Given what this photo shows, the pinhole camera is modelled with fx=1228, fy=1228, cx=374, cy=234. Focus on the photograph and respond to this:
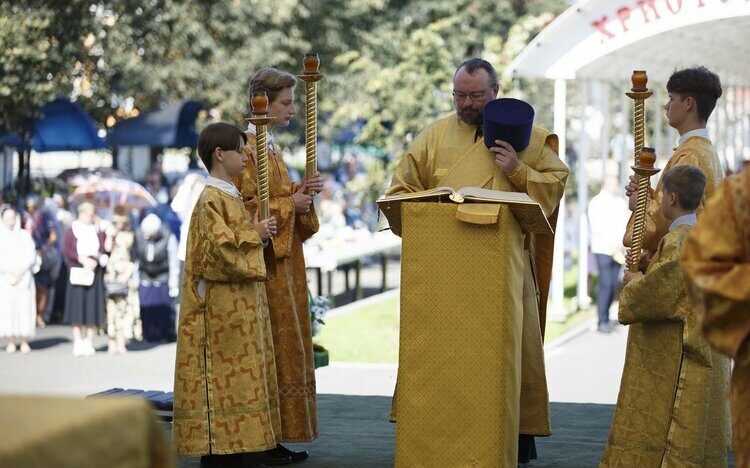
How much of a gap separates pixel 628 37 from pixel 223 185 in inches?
344

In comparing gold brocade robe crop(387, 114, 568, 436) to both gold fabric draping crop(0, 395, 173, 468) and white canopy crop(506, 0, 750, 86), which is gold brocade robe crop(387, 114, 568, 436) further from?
→ white canopy crop(506, 0, 750, 86)

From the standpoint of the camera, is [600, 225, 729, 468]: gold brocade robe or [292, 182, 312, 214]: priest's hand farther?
[292, 182, 312, 214]: priest's hand


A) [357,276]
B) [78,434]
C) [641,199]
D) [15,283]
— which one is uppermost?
[641,199]

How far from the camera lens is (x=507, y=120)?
5.88 metres

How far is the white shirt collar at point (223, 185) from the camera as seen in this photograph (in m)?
6.23

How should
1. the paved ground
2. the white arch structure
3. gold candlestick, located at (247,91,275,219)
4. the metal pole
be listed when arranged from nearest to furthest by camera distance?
1. gold candlestick, located at (247,91,275,219)
2. the paved ground
3. the white arch structure
4. the metal pole

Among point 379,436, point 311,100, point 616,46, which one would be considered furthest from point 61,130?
point 311,100

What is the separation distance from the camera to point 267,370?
6.48 metres

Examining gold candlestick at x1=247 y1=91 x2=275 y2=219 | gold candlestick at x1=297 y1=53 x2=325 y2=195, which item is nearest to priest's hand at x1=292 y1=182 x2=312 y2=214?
gold candlestick at x1=297 y1=53 x2=325 y2=195

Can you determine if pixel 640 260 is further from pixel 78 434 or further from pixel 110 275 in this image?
pixel 110 275

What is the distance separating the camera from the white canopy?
13242 mm

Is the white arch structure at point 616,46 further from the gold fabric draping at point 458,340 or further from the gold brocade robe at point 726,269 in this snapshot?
the gold brocade robe at point 726,269

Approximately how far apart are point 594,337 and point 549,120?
16383 mm

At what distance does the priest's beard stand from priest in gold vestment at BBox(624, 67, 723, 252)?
2.78 feet
